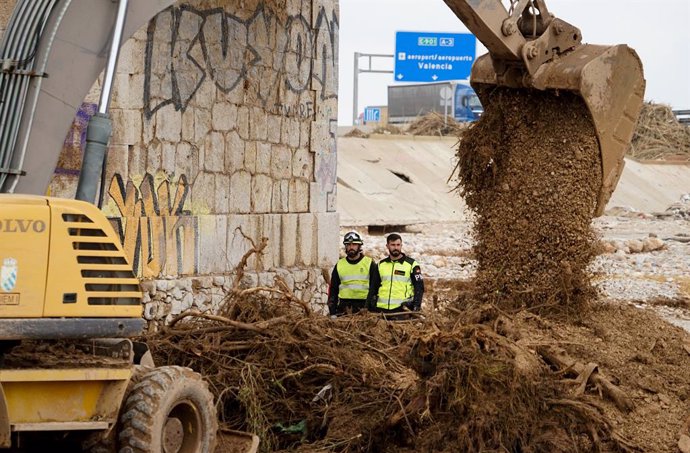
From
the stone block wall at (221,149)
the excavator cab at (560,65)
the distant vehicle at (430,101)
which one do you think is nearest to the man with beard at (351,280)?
the stone block wall at (221,149)

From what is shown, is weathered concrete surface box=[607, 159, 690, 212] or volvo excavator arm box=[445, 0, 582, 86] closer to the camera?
volvo excavator arm box=[445, 0, 582, 86]

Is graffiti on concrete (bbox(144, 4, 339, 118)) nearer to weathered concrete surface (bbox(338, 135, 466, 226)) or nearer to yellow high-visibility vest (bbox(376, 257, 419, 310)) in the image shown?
yellow high-visibility vest (bbox(376, 257, 419, 310))

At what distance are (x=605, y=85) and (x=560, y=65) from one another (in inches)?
18.3

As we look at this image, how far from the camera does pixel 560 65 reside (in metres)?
11.0

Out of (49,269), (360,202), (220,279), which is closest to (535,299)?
(220,279)

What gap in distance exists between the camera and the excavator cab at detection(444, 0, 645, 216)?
10797 millimetres

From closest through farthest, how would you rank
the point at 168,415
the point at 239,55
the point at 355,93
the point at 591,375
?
the point at 168,415, the point at 591,375, the point at 239,55, the point at 355,93

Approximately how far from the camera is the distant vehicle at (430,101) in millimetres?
47531

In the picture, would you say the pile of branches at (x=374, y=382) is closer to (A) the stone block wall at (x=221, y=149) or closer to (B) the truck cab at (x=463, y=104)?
(A) the stone block wall at (x=221, y=149)

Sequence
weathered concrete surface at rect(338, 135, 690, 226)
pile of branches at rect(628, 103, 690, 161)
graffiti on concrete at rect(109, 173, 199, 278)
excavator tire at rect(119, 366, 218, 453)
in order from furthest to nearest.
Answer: pile of branches at rect(628, 103, 690, 161) < weathered concrete surface at rect(338, 135, 690, 226) < graffiti on concrete at rect(109, 173, 199, 278) < excavator tire at rect(119, 366, 218, 453)

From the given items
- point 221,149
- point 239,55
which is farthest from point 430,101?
point 221,149

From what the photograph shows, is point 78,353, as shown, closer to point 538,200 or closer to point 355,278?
point 355,278

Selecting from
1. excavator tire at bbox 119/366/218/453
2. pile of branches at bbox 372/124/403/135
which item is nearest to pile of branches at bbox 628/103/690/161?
pile of branches at bbox 372/124/403/135

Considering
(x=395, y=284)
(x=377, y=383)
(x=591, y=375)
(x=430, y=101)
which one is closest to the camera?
(x=591, y=375)
